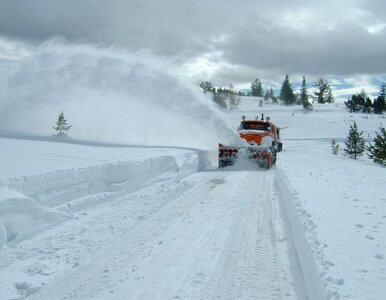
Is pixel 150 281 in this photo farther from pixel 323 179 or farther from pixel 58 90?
pixel 58 90

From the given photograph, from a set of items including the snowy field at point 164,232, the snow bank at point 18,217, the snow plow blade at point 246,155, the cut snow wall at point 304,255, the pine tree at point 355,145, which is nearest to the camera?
the cut snow wall at point 304,255

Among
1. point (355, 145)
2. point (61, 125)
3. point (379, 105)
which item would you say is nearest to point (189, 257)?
point (61, 125)

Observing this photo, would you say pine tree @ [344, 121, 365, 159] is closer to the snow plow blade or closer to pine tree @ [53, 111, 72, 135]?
the snow plow blade

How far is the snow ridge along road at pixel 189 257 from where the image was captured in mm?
4258

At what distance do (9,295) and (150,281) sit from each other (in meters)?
1.47

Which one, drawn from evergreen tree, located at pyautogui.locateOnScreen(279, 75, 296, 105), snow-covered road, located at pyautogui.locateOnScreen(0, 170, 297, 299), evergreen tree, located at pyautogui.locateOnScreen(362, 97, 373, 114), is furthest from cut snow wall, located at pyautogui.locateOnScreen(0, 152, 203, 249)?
evergreen tree, located at pyautogui.locateOnScreen(279, 75, 296, 105)

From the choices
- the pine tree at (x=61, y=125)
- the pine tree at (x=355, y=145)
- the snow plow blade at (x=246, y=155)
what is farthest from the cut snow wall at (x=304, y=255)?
the pine tree at (x=355, y=145)

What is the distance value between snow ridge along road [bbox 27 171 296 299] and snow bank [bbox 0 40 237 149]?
9.49m

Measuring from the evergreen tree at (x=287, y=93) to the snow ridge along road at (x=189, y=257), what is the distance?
93109 millimetres

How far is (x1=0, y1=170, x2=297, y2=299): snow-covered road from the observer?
430cm

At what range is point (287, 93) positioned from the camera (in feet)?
326

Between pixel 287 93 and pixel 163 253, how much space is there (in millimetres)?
98162

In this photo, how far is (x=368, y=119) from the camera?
65.3m

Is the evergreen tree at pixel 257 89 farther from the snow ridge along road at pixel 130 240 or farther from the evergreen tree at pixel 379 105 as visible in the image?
the snow ridge along road at pixel 130 240
